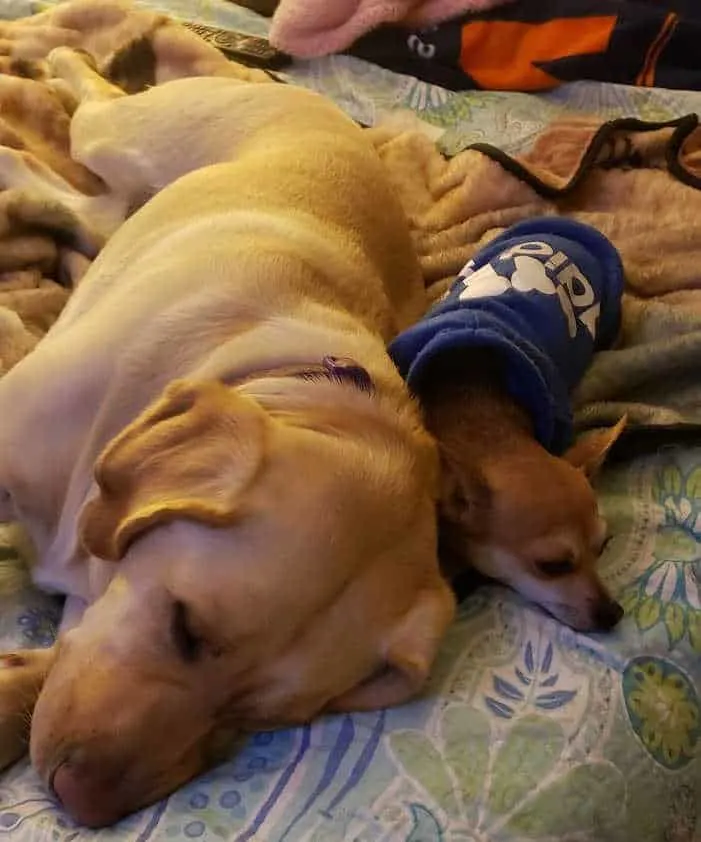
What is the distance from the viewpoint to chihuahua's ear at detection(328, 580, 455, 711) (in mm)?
1142

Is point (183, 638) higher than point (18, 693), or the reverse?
point (183, 638)

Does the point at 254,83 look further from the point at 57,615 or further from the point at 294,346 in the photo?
the point at 57,615

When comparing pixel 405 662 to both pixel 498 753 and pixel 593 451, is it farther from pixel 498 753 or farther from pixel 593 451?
pixel 593 451

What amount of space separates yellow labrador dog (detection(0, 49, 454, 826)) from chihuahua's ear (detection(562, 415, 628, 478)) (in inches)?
10.4

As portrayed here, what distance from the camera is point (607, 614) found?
130 cm

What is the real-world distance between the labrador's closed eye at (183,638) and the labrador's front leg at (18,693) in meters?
0.17

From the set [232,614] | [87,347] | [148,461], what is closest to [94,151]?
[87,347]

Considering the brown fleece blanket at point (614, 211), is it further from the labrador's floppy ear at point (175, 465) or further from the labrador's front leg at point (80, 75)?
the labrador's floppy ear at point (175, 465)

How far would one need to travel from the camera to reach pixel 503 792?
1092 millimetres

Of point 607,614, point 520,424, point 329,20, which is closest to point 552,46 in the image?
point 329,20

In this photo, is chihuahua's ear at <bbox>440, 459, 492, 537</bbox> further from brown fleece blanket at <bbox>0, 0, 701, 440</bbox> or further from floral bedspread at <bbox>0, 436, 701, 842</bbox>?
brown fleece blanket at <bbox>0, 0, 701, 440</bbox>

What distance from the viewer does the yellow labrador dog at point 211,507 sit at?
1.06 metres

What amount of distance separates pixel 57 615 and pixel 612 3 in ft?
5.89

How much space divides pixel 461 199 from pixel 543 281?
46cm
